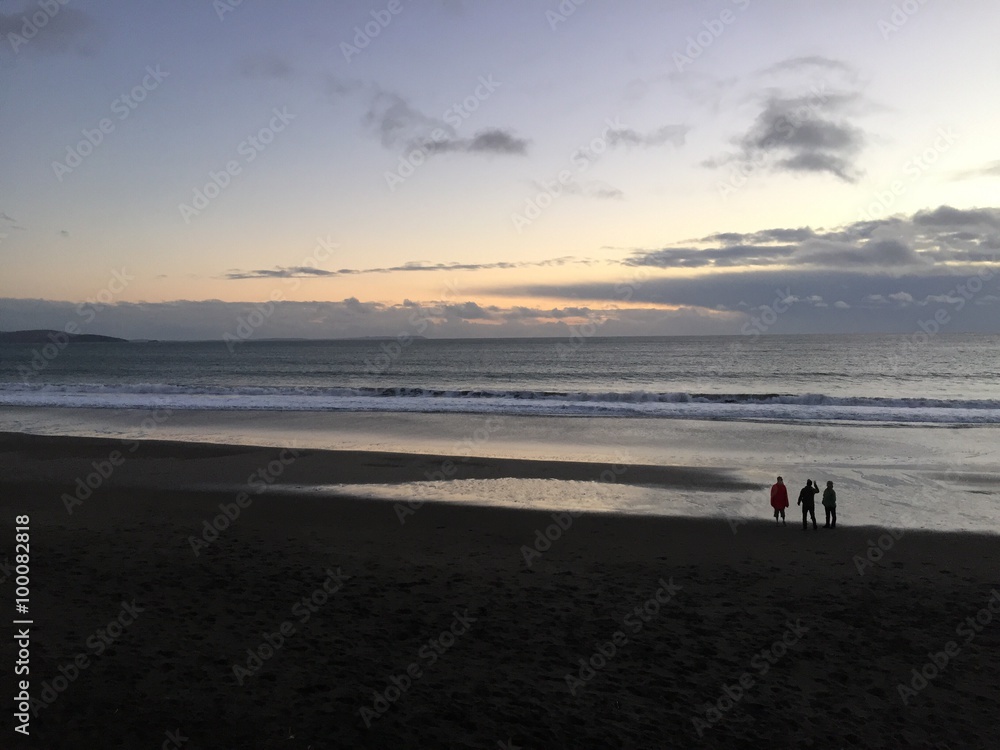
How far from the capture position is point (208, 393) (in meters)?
41.8

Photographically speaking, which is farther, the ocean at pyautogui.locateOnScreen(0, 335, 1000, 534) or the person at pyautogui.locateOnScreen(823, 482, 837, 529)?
the ocean at pyautogui.locateOnScreen(0, 335, 1000, 534)

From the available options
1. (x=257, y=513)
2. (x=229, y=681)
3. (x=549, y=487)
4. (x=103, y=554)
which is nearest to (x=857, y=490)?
(x=549, y=487)

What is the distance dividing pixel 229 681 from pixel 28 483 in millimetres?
13251

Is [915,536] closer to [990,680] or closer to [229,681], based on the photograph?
[990,680]

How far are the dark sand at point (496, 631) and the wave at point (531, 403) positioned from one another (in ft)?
66.8
